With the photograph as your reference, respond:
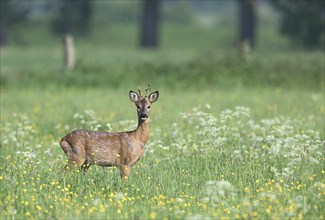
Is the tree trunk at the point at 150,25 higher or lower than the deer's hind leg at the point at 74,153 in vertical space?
higher

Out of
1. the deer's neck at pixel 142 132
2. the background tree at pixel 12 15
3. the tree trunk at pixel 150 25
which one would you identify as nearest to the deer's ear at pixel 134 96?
the deer's neck at pixel 142 132

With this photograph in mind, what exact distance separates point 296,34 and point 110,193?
34847 mm

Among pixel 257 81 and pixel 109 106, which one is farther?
pixel 257 81

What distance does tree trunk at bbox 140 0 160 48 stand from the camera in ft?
157

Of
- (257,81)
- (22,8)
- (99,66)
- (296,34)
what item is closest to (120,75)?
(99,66)

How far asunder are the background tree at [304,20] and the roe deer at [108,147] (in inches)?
1198

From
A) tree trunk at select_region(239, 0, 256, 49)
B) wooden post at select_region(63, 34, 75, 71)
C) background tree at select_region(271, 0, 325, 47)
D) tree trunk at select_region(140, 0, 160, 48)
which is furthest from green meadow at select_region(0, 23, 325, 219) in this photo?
tree trunk at select_region(140, 0, 160, 48)

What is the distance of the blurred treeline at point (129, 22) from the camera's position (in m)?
42.4

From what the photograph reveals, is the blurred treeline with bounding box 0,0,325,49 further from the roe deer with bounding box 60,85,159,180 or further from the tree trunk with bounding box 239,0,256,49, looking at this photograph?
the roe deer with bounding box 60,85,159,180

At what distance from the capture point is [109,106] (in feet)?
68.1

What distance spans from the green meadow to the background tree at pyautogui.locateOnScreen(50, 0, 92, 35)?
21710 millimetres

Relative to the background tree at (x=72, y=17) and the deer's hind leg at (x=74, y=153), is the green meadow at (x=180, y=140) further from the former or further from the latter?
the background tree at (x=72, y=17)

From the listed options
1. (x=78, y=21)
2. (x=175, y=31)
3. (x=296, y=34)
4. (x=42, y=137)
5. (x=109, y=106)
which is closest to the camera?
(x=42, y=137)

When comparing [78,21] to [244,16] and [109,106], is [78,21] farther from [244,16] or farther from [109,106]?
[109,106]
